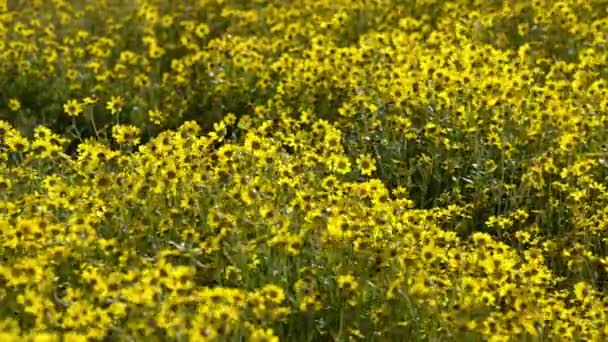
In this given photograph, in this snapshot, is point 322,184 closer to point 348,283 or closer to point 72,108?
point 348,283

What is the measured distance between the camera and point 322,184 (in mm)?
4367

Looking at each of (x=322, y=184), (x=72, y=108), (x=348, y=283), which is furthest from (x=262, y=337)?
(x=72, y=108)

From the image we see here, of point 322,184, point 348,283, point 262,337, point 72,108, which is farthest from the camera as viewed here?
point 72,108

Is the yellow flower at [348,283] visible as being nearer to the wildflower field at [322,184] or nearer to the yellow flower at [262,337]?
the wildflower field at [322,184]

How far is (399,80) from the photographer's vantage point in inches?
224

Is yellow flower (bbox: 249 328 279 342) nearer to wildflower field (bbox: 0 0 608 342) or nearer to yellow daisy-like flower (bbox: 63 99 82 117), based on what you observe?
wildflower field (bbox: 0 0 608 342)

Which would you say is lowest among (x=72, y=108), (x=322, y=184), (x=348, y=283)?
(x=348, y=283)

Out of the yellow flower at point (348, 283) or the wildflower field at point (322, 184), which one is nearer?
the wildflower field at point (322, 184)

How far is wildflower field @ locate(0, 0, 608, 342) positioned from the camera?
3459 mm

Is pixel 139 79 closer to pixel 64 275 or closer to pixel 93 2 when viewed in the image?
pixel 93 2

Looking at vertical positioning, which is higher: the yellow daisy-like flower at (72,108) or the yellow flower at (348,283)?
the yellow daisy-like flower at (72,108)

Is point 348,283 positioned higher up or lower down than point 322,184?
lower down

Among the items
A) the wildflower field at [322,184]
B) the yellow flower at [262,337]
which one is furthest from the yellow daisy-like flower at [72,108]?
the yellow flower at [262,337]

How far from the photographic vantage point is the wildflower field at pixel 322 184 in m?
3.46
